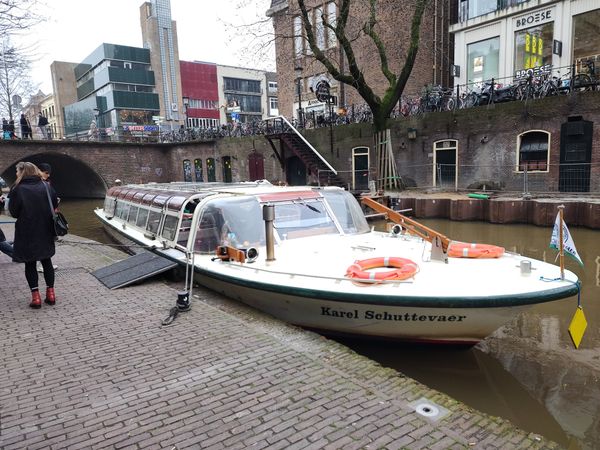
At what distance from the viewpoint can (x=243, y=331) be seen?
4891 mm

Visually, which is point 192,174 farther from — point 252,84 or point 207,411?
point 252,84

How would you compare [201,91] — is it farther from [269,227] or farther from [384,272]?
[384,272]

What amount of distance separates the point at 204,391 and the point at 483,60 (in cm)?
2501

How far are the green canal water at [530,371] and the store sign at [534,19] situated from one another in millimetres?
18313

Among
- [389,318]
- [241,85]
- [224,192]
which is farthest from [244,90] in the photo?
[389,318]

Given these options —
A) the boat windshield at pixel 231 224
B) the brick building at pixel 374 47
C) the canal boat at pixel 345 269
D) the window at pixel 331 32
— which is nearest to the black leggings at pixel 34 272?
the canal boat at pixel 345 269

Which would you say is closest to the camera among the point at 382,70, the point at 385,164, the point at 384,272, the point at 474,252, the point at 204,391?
the point at 204,391

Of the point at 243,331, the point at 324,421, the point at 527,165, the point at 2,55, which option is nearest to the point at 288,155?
the point at 527,165

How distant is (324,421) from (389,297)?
1.90m

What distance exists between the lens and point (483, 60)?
2386 centimetres

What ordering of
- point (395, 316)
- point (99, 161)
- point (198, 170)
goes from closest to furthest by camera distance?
point (395, 316), point (99, 161), point (198, 170)

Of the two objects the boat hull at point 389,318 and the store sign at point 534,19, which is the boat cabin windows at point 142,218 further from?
the store sign at point 534,19

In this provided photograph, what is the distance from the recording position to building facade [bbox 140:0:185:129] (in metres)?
59.4

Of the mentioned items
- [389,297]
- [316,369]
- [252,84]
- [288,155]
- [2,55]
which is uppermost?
[252,84]
